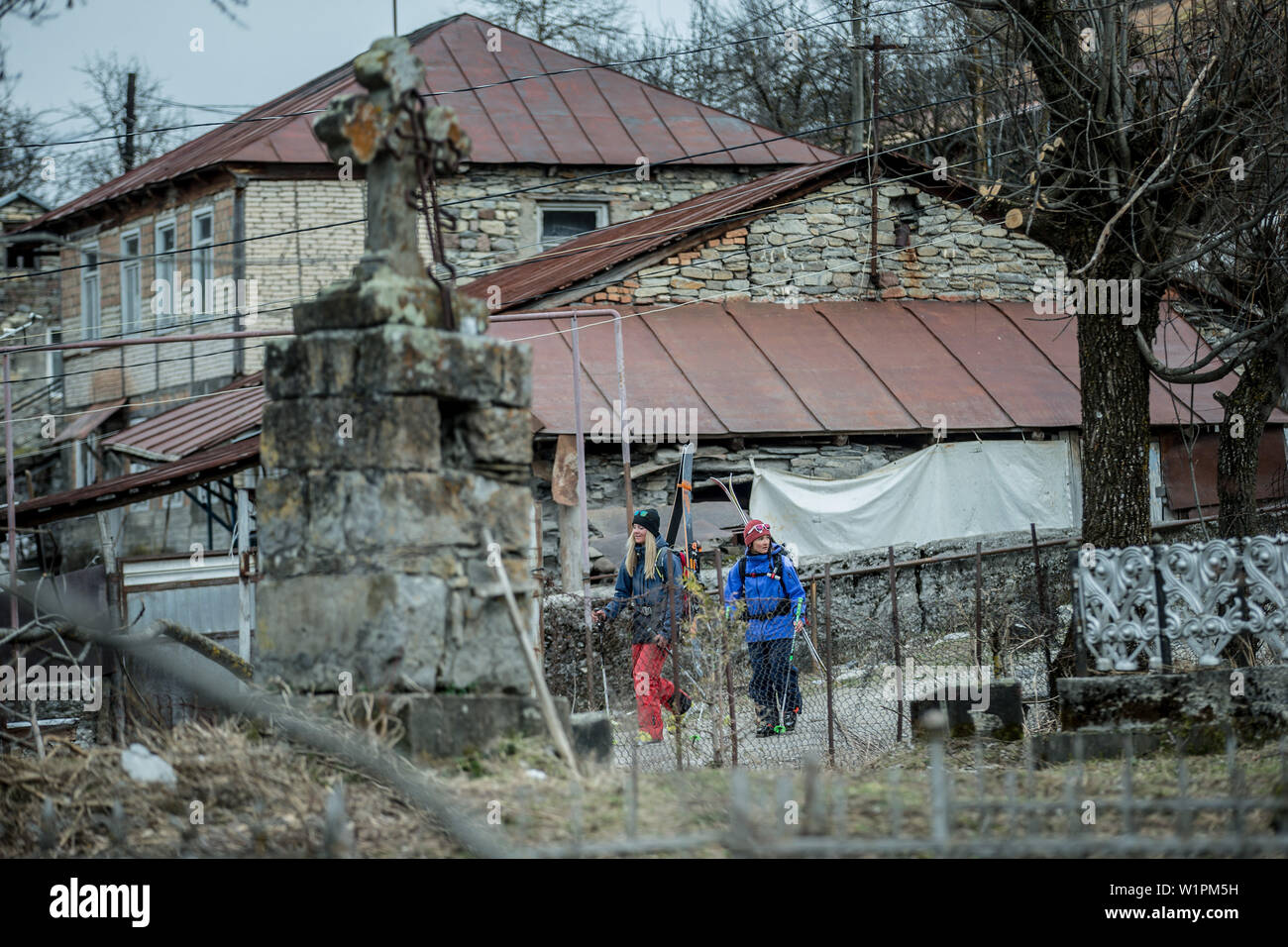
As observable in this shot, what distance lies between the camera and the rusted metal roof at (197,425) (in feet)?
51.4

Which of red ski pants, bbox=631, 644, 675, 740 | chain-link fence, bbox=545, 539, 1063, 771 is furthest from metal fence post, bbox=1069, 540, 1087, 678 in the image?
red ski pants, bbox=631, 644, 675, 740

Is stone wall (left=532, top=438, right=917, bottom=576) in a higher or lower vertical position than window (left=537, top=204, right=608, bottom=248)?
lower

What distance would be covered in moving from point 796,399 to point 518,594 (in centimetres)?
988

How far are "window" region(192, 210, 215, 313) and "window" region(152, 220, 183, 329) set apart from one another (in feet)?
1.19

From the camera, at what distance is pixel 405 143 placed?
5.66 m

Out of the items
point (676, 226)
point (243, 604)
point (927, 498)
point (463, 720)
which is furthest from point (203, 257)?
point (463, 720)

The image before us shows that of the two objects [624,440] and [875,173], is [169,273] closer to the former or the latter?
[875,173]

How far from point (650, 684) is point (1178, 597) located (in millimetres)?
4164

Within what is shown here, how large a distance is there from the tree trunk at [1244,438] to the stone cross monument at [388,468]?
8.04 metres

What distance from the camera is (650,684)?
33.2 feet

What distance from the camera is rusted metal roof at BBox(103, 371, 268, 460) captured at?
15680 mm

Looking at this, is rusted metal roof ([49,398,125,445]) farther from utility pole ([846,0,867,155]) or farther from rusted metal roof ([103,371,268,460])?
utility pole ([846,0,867,155])

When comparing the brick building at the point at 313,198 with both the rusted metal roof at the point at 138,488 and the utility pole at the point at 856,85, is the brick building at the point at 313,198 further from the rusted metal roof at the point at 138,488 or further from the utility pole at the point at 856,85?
the rusted metal roof at the point at 138,488

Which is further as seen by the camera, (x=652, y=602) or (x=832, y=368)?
(x=832, y=368)
